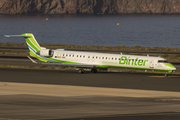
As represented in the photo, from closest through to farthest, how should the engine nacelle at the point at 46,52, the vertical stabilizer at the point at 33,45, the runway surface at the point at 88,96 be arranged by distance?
the runway surface at the point at 88,96 < the engine nacelle at the point at 46,52 < the vertical stabilizer at the point at 33,45

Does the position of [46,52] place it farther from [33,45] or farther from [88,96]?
[88,96]

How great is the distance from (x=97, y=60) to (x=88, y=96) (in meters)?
16.8

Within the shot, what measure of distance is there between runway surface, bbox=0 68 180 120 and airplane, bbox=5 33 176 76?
159cm

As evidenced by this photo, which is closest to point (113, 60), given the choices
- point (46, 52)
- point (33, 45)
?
point (46, 52)

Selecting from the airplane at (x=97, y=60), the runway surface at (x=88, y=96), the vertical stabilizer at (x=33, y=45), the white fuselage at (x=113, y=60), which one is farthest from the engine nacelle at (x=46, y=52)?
the runway surface at (x=88, y=96)

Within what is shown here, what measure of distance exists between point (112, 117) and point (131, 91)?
444 inches

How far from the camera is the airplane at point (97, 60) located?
147ft

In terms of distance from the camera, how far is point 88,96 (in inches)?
1212

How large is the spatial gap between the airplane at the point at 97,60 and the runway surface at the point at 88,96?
1.59 meters

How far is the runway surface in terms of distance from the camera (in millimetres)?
23766

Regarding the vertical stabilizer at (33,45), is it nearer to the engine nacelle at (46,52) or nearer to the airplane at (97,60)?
the airplane at (97,60)

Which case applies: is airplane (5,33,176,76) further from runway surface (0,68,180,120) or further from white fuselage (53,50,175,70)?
runway surface (0,68,180,120)

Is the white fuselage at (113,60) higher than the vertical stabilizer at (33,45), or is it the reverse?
the vertical stabilizer at (33,45)

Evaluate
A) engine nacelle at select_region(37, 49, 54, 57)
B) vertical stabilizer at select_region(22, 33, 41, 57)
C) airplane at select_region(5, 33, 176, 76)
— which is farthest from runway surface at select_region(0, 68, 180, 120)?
vertical stabilizer at select_region(22, 33, 41, 57)
